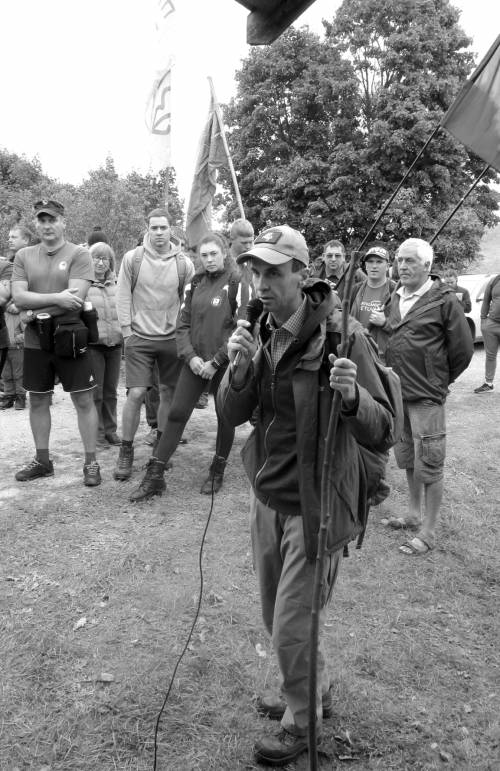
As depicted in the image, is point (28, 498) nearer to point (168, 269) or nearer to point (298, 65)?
point (168, 269)

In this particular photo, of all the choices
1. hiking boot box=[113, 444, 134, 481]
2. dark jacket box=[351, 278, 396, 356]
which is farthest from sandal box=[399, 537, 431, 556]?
hiking boot box=[113, 444, 134, 481]

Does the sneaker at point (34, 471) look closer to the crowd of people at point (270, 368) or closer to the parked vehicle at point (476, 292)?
the crowd of people at point (270, 368)

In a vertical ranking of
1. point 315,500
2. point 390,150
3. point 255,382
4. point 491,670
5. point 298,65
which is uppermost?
point 298,65

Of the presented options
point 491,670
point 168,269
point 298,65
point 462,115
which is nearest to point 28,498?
point 168,269

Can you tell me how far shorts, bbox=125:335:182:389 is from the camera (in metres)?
5.38

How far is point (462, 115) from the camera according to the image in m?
1.94

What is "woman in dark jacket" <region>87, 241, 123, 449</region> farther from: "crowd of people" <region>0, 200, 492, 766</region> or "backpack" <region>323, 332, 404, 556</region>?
"backpack" <region>323, 332, 404, 556</region>

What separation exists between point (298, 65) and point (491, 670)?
2387 centimetres

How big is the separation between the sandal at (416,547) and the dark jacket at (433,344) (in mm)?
1062

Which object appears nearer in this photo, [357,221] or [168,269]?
[168,269]

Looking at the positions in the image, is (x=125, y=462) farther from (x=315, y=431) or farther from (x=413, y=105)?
(x=413, y=105)

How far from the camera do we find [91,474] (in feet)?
17.3

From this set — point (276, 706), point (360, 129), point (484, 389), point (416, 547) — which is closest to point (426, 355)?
point (416, 547)

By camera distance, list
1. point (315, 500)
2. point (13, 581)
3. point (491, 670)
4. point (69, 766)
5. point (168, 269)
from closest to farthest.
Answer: point (315, 500) < point (69, 766) < point (491, 670) < point (13, 581) < point (168, 269)
